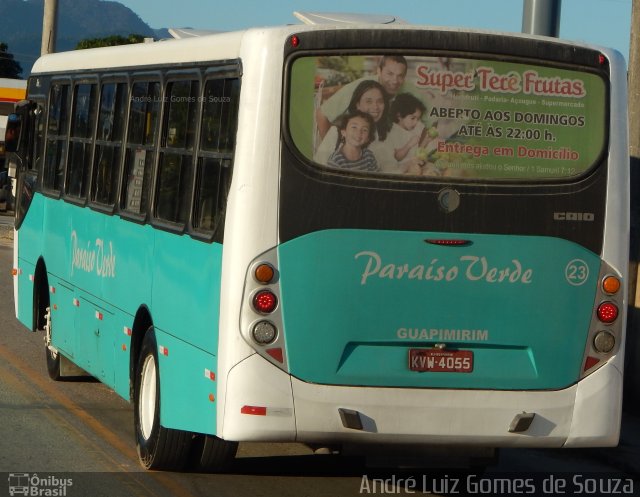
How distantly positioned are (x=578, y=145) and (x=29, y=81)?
7.42 metres

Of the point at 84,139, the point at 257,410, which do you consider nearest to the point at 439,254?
the point at 257,410

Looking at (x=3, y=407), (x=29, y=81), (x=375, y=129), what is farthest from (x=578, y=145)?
(x=29, y=81)

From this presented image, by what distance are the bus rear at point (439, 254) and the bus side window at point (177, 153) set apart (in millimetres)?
1156

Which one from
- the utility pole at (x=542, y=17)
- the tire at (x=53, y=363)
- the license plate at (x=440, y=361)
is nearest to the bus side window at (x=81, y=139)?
the tire at (x=53, y=363)

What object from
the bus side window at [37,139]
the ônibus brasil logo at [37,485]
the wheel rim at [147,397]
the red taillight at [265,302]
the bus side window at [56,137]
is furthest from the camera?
the bus side window at [37,139]

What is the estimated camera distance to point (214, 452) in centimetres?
877

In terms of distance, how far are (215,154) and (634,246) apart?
5.63 meters

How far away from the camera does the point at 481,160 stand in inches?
301

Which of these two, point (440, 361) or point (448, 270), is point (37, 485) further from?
point (448, 270)

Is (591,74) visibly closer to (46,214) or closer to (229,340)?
(229,340)

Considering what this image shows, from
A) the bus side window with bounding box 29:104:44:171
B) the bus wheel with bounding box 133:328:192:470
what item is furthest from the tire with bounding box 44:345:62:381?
the bus wheel with bounding box 133:328:192:470

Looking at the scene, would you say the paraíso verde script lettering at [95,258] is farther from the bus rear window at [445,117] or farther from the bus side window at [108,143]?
the bus rear window at [445,117]

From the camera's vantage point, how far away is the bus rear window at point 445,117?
747 centimetres

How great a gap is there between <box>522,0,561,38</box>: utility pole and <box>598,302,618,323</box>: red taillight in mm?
5202
